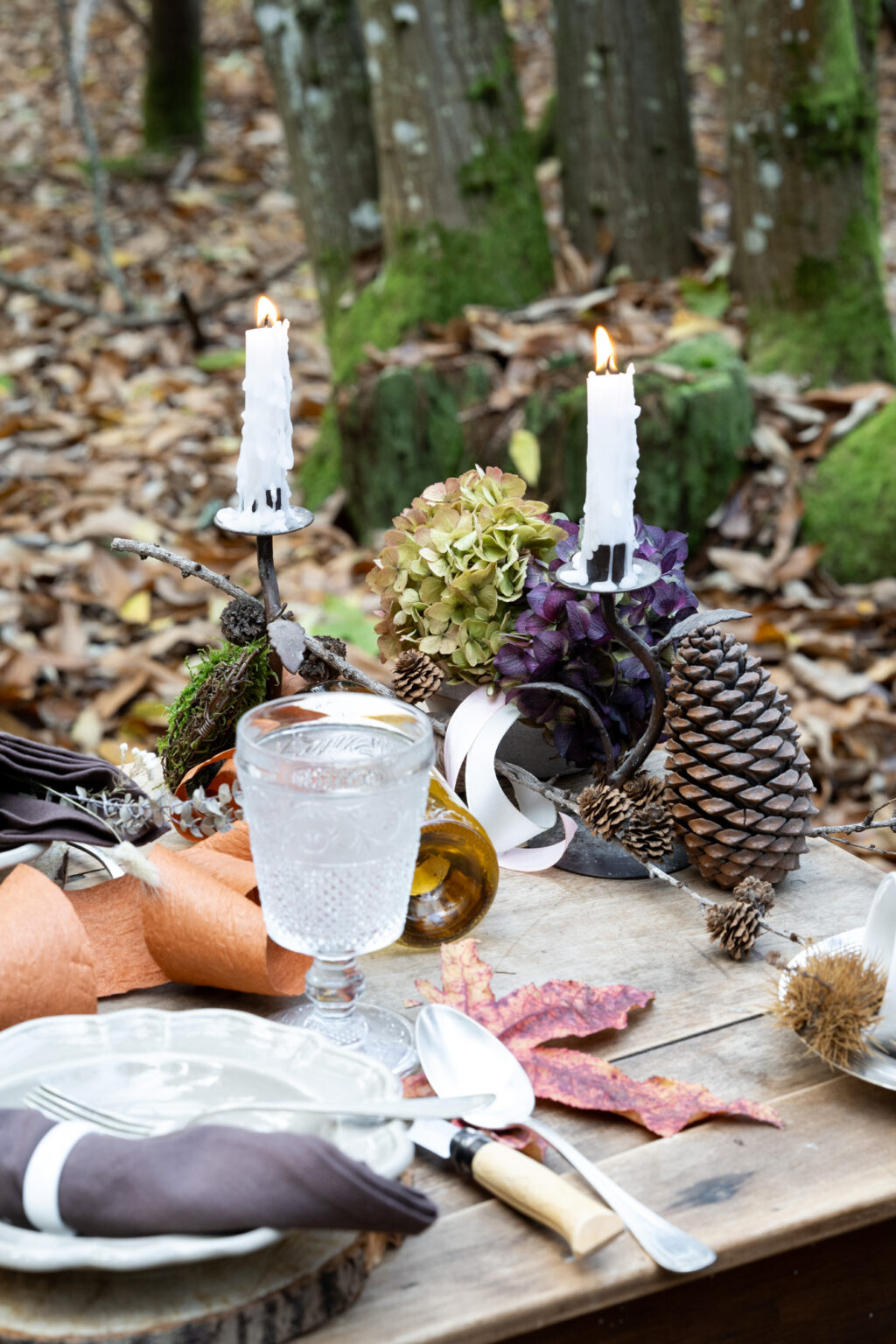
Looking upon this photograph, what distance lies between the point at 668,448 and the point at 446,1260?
2.63 m

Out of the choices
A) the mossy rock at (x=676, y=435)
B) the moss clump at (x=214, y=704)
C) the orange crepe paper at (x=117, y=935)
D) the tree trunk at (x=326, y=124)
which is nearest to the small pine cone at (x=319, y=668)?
the moss clump at (x=214, y=704)

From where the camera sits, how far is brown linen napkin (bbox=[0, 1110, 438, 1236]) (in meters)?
0.68

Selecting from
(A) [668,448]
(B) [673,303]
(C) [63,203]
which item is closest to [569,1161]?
(A) [668,448]

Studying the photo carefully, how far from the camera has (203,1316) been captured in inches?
27.2

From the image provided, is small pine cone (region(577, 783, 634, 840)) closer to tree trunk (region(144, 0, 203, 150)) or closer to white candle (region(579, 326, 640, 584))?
white candle (region(579, 326, 640, 584))

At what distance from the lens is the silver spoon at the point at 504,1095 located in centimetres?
76

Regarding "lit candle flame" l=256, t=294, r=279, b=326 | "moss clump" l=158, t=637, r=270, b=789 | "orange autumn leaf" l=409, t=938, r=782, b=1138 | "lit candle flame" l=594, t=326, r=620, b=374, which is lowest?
"orange autumn leaf" l=409, t=938, r=782, b=1138

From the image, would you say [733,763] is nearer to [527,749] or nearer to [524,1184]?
[527,749]

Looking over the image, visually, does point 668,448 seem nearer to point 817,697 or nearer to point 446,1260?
point 817,697

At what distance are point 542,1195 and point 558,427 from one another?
260cm

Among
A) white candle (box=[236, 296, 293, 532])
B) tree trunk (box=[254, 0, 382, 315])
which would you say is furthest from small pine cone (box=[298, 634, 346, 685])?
tree trunk (box=[254, 0, 382, 315])

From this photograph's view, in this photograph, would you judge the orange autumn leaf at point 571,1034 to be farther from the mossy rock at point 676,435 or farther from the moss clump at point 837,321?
the moss clump at point 837,321

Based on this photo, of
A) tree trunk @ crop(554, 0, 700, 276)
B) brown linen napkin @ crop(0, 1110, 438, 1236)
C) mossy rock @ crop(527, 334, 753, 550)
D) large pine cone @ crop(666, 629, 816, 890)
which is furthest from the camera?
tree trunk @ crop(554, 0, 700, 276)

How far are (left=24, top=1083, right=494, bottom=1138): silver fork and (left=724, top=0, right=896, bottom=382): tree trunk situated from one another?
10.1 feet
